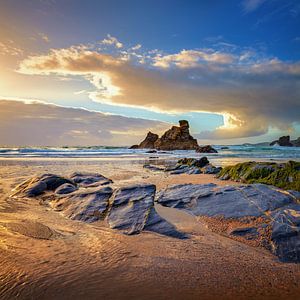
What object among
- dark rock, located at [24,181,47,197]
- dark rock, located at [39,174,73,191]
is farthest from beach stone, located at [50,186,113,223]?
dark rock, located at [39,174,73,191]

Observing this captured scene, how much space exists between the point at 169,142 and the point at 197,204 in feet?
229

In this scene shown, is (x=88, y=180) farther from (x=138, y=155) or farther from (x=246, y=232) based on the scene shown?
(x=138, y=155)

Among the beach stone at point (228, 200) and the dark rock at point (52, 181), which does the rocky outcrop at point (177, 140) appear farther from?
the beach stone at point (228, 200)

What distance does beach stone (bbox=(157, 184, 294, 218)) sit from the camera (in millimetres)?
5043

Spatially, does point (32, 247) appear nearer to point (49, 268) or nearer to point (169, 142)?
point (49, 268)

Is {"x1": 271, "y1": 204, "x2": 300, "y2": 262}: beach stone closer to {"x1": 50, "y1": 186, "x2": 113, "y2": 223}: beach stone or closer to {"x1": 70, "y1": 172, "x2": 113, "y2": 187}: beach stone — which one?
{"x1": 50, "y1": 186, "x2": 113, "y2": 223}: beach stone

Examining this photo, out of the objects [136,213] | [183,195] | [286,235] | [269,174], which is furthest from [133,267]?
[269,174]

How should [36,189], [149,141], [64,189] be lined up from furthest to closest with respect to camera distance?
[149,141] < [36,189] < [64,189]

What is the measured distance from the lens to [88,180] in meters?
9.54

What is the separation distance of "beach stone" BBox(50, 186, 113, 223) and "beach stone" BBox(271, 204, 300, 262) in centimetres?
306

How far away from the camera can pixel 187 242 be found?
3986mm

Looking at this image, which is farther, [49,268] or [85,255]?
[85,255]

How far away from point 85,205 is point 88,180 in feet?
12.9

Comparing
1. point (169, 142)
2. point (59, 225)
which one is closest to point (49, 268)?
point (59, 225)
